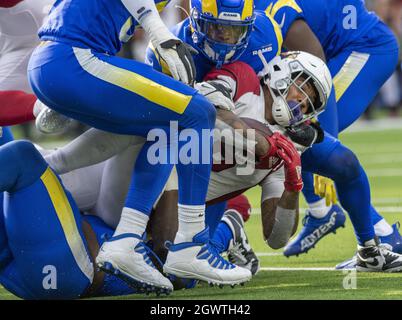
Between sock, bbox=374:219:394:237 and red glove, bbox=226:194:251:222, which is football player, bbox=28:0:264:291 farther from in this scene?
sock, bbox=374:219:394:237

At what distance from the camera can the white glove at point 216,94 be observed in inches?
193

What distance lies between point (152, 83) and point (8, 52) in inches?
77.3

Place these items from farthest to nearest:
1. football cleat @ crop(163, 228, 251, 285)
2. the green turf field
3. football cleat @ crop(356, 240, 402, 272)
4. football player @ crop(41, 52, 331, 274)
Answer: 1. football cleat @ crop(356, 240, 402, 272)
2. football player @ crop(41, 52, 331, 274)
3. the green turf field
4. football cleat @ crop(163, 228, 251, 285)

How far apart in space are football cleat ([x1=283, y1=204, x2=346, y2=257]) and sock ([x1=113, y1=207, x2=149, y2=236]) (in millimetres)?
1931

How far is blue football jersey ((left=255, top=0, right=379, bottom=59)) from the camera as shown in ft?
20.7

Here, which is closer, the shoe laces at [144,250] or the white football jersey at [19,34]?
the shoe laces at [144,250]

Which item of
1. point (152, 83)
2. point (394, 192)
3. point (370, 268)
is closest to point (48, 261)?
point (152, 83)

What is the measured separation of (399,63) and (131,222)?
44.2 ft

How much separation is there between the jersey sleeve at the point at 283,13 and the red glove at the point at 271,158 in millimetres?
1343

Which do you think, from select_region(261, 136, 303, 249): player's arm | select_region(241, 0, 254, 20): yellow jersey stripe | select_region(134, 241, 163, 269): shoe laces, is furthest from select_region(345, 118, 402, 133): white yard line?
select_region(134, 241, 163, 269): shoe laces

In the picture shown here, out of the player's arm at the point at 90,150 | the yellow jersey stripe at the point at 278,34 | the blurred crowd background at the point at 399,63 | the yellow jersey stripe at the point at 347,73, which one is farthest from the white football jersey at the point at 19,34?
the blurred crowd background at the point at 399,63

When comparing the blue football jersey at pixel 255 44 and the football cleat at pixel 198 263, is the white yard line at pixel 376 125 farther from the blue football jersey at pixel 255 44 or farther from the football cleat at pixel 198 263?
the football cleat at pixel 198 263

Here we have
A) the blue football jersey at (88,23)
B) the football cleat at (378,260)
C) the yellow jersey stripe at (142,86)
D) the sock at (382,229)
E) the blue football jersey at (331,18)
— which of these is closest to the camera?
the yellow jersey stripe at (142,86)

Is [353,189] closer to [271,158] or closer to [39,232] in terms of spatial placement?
[271,158]
